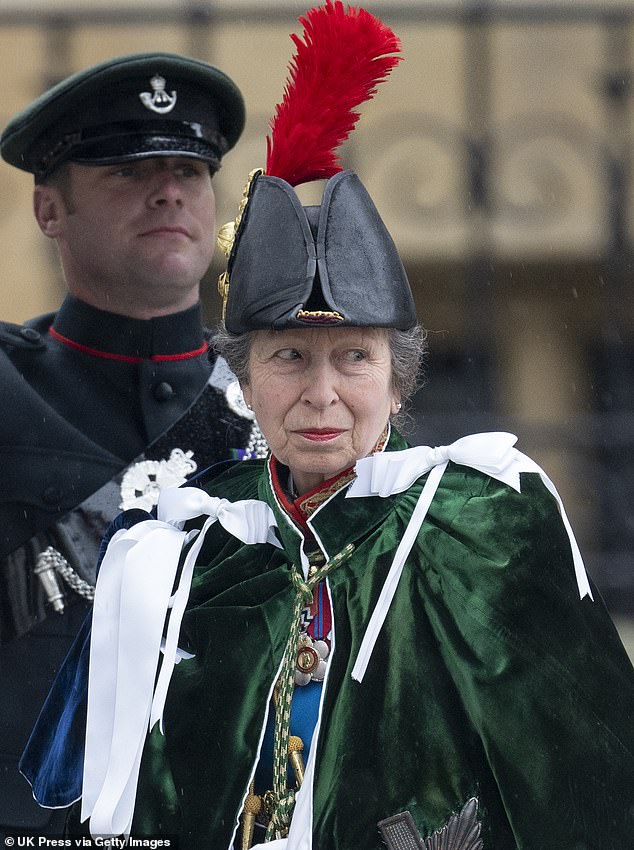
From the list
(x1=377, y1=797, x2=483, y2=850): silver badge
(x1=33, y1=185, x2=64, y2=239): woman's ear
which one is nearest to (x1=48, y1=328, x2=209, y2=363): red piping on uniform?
(x1=33, y1=185, x2=64, y2=239): woman's ear

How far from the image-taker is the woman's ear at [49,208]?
361 cm

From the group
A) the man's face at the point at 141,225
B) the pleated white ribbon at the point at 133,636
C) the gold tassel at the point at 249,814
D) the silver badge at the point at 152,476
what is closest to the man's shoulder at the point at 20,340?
the man's face at the point at 141,225

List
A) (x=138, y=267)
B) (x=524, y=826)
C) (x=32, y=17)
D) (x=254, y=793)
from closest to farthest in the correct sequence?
(x=524, y=826) → (x=254, y=793) → (x=138, y=267) → (x=32, y=17)

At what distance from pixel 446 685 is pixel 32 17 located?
5.17 meters

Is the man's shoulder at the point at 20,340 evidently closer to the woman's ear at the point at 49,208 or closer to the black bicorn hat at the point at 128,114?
the woman's ear at the point at 49,208

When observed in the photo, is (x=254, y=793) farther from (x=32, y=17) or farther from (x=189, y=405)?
(x=32, y=17)

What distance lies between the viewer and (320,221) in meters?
2.40

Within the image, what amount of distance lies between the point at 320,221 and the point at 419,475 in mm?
441

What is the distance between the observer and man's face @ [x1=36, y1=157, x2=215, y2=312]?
3480mm

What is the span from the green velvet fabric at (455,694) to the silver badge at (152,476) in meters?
0.96

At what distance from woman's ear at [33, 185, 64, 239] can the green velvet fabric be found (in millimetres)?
1458

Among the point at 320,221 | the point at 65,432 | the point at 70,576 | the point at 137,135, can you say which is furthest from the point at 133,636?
the point at 137,135

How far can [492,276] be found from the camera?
22.6ft

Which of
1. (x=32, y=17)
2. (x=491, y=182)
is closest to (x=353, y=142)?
(x=491, y=182)
